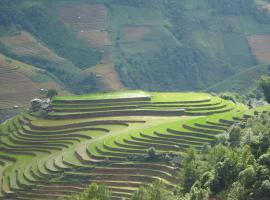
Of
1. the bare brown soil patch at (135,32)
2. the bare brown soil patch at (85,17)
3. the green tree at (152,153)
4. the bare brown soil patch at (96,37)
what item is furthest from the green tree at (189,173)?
the bare brown soil patch at (85,17)

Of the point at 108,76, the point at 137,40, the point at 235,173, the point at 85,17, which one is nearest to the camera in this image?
the point at 235,173

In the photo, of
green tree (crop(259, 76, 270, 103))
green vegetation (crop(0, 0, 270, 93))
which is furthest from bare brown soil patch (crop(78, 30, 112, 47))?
green tree (crop(259, 76, 270, 103))

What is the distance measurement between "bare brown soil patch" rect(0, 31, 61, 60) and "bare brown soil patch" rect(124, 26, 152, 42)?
53.9ft

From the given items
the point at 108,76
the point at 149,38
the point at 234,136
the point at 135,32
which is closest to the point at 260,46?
the point at 149,38

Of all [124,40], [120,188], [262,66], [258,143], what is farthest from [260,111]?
[124,40]

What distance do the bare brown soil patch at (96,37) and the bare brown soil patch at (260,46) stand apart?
3148cm

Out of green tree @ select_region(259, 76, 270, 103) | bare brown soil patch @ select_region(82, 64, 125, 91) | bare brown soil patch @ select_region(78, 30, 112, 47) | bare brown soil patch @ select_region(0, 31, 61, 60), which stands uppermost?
bare brown soil patch @ select_region(78, 30, 112, 47)

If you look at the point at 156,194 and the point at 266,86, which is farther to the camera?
the point at 266,86

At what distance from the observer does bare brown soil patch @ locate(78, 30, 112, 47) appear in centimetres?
17725

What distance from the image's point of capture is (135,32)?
179 metres

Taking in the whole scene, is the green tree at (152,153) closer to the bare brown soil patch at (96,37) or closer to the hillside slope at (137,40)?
the hillside slope at (137,40)

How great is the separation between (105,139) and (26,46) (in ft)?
296

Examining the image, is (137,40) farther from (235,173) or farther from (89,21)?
(235,173)

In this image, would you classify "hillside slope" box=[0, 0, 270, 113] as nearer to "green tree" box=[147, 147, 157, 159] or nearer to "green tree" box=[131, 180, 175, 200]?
"green tree" box=[147, 147, 157, 159]
